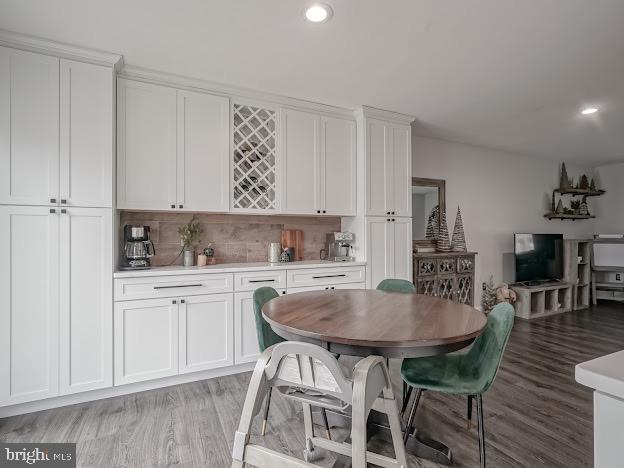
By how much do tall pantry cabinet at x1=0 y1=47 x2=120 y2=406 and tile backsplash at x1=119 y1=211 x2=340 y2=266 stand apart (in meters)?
0.57

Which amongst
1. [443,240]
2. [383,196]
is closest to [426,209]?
[443,240]

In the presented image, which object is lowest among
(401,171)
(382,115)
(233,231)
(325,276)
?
(325,276)

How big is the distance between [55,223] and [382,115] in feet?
10.0

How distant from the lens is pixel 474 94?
318 centimetres

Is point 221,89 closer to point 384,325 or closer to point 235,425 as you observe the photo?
point 384,325

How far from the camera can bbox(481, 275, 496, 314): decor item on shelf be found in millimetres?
4871

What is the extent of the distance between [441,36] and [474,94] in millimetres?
1150

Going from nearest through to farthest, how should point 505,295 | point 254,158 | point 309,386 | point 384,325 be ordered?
point 309,386 → point 384,325 → point 254,158 → point 505,295

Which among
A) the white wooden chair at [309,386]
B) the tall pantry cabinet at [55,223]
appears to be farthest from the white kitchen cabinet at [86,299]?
the white wooden chair at [309,386]

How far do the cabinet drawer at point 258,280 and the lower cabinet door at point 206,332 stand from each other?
13 centimetres

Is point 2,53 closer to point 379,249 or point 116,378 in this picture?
point 116,378

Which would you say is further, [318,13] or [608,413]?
[318,13]

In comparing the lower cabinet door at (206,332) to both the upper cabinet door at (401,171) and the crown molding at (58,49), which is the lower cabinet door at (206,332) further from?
the upper cabinet door at (401,171)

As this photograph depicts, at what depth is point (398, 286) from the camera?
2.73m
